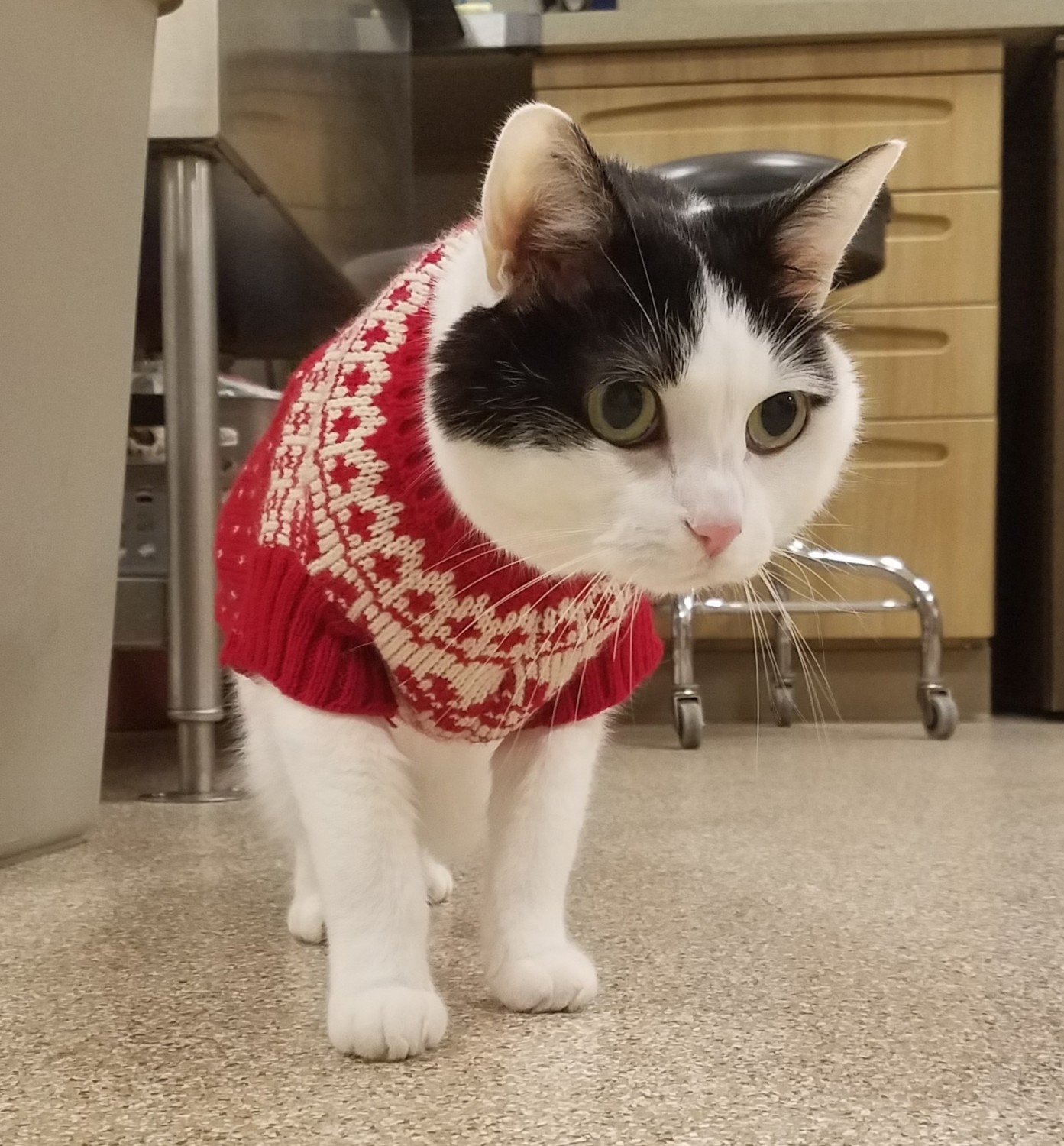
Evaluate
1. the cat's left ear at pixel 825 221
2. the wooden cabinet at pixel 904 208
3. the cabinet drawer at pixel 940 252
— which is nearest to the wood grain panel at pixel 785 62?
the wooden cabinet at pixel 904 208

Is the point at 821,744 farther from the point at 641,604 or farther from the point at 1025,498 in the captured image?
the point at 641,604

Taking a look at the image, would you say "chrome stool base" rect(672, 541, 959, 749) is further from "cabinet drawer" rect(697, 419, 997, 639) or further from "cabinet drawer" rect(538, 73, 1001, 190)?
"cabinet drawer" rect(538, 73, 1001, 190)

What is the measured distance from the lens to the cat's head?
0.57 m

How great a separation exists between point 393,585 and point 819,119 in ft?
5.49

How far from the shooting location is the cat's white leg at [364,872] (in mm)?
635

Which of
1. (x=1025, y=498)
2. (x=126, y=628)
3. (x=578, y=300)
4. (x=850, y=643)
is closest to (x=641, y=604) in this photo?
(x=578, y=300)

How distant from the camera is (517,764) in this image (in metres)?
0.77

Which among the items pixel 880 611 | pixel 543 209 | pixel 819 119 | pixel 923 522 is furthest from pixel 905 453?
pixel 543 209

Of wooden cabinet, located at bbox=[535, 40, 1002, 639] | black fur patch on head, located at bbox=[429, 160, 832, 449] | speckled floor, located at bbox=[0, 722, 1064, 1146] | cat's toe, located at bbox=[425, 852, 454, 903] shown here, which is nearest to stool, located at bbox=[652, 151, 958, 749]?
wooden cabinet, located at bbox=[535, 40, 1002, 639]

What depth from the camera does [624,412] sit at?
0.59 m

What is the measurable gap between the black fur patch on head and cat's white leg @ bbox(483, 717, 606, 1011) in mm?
255

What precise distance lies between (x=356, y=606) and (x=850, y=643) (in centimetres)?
161

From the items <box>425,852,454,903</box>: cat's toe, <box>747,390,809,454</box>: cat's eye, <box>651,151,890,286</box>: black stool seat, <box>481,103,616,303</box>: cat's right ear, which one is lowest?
<box>425,852,454,903</box>: cat's toe

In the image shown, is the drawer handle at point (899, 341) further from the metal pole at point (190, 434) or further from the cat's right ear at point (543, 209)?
the cat's right ear at point (543, 209)
